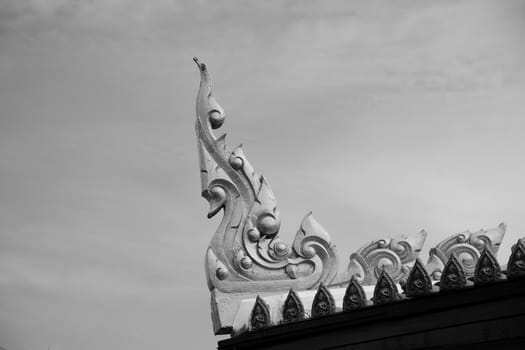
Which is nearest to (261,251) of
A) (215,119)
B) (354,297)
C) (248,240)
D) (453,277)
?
(248,240)

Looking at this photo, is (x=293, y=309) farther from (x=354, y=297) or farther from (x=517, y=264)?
(x=517, y=264)

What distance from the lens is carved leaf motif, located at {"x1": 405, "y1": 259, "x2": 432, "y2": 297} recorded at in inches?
308

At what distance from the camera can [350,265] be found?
10.3 metres

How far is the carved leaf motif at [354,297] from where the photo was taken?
8211 mm

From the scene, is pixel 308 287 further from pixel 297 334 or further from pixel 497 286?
pixel 497 286

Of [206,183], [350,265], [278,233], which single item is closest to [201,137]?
[206,183]

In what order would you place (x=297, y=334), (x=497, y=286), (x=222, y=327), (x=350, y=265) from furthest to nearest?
(x=350, y=265) → (x=222, y=327) → (x=297, y=334) → (x=497, y=286)

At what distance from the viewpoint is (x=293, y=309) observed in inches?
343

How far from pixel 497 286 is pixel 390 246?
312 centimetres

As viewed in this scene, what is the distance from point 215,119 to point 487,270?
4.21 metres

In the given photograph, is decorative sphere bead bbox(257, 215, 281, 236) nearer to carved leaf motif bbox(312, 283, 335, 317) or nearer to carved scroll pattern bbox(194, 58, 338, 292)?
carved scroll pattern bbox(194, 58, 338, 292)

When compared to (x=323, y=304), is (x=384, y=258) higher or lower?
higher

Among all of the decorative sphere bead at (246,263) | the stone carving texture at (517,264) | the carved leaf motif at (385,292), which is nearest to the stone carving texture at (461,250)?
the decorative sphere bead at (246,263)

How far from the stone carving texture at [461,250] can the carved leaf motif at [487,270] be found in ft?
9.04
